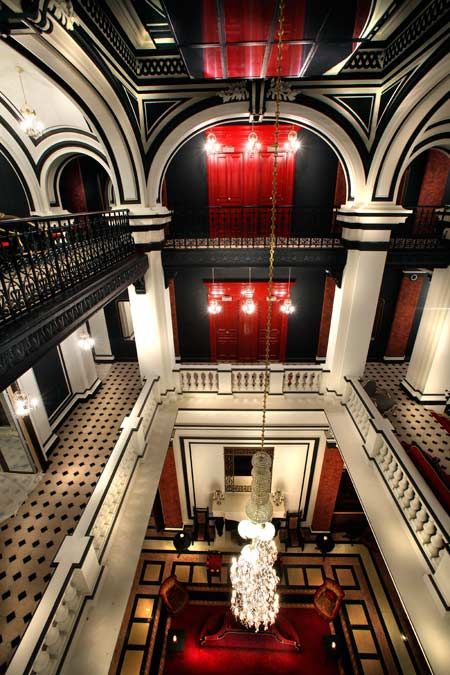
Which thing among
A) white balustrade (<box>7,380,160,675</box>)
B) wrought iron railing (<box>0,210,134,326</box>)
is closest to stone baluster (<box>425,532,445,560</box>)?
white balustrade (<box>7,380,160,675</box>)

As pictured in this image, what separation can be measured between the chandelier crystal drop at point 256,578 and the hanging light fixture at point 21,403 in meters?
4.24

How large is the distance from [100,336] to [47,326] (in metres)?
6.27

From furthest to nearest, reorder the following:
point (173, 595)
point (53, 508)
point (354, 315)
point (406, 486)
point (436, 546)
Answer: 1. point (354, 315)
2. point (173, 595)
3. point (53, 508)
4. point (406, 486)
5. point (436, 546)

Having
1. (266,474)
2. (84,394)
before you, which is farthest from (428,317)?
(84,394)

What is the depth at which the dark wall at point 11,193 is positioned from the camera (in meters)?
6.59

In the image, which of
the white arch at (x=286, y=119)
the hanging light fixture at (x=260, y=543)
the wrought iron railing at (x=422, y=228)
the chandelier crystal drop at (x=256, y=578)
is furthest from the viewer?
the wrought iron railing at (x=422, y=228)

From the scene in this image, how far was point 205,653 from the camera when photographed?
19.8 feet

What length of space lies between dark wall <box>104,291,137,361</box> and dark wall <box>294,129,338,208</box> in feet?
17.5

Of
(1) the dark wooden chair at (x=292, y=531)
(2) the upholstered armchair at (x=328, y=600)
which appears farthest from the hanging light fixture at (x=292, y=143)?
(2) the upholstered armchair at (x=328, y=600)

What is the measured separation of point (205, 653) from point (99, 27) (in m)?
10.2

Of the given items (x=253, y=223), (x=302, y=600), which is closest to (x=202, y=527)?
(x=302, y=600)

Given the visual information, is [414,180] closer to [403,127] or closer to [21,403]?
[403,127]

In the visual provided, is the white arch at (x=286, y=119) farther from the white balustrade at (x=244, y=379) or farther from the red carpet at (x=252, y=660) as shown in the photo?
the red carpet at (x=252, y=660)

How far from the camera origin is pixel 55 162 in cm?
698
